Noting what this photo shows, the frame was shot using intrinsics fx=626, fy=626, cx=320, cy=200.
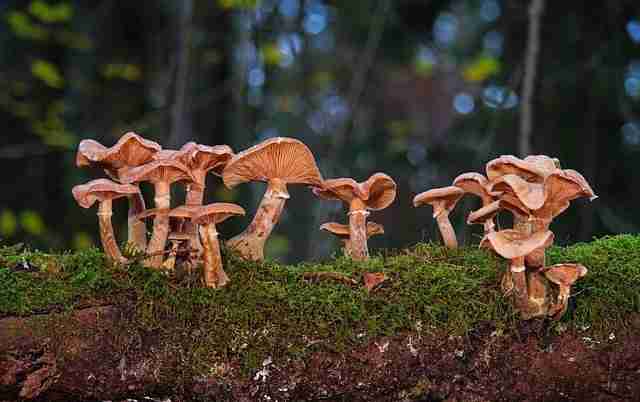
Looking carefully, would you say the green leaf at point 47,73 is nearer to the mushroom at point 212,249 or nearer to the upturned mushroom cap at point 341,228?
the upturned mushroom cap at point 341,228

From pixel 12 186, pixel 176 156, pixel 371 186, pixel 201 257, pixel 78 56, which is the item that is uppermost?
pixel 78 56

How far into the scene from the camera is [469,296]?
2312mm

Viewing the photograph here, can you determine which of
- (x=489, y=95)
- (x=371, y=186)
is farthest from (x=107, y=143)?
(x=371, y=186)

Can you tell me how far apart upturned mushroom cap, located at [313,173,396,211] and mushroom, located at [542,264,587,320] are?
76cm

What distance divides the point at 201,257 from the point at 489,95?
4409 mm

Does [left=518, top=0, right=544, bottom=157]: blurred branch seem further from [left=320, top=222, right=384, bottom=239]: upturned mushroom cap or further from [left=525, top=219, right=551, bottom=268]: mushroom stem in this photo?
[left=525, top=219, right=551, bottom=268]: mushroom stem

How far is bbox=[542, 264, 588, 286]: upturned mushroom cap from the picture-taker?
210 cm

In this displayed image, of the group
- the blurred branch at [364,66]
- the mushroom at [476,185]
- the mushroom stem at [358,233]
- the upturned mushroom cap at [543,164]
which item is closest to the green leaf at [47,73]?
the blurred branch at [364,66]

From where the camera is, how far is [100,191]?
7.38ft

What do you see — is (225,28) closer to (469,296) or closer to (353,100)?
(353,100)

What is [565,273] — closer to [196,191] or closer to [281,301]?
[281,301]

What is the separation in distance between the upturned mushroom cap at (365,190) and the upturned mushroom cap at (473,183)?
0.28 m

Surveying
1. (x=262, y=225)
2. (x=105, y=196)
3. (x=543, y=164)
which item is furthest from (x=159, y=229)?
(x=543, y=164)

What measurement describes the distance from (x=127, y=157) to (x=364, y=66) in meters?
3.19
